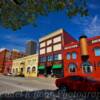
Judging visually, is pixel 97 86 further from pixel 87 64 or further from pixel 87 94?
pixel 87 64

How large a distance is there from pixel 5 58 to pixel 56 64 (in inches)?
1603

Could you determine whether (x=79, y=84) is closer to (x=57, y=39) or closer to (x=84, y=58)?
(x=84, y=58)

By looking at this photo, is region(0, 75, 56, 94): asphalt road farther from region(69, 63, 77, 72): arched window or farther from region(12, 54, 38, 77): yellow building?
region(12, 54, 38, 77): yellow building

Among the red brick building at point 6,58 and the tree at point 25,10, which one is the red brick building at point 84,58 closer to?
the tree at point 25,10

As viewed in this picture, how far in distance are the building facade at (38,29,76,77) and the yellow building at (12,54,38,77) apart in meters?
2.59

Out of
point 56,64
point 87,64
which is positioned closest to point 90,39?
point 87,64

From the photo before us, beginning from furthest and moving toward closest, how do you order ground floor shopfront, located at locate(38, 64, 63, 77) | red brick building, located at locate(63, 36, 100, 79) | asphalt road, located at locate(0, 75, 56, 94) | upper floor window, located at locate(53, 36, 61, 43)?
1. upper floor window, located at locate(53, 36, 61, 43)
2. ground floor shopfront, located at locate(38, 64, 63, 77)
3. red brick building, located at locate(63, 36, 100, 79)
4. asphalt road, located at locate(0, 75, 56, 94)

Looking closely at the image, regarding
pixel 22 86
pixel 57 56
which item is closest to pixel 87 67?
pixel 57 56

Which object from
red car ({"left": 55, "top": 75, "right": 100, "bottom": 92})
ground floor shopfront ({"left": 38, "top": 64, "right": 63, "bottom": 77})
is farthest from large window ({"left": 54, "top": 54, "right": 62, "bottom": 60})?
red car ({"left": 55, "top": 75, "right": 100, "bottom": 92})

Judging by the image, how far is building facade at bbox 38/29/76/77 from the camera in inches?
1682

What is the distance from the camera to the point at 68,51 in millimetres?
40156

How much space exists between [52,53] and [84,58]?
455 inches

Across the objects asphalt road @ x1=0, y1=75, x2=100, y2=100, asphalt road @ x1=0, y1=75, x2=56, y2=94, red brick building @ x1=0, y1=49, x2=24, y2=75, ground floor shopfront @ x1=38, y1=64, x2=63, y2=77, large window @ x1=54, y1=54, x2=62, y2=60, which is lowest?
asphalt road @ x1=0, y1=75, x2=100, y2=100

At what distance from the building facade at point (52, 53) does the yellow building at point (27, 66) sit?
2.59 meters
